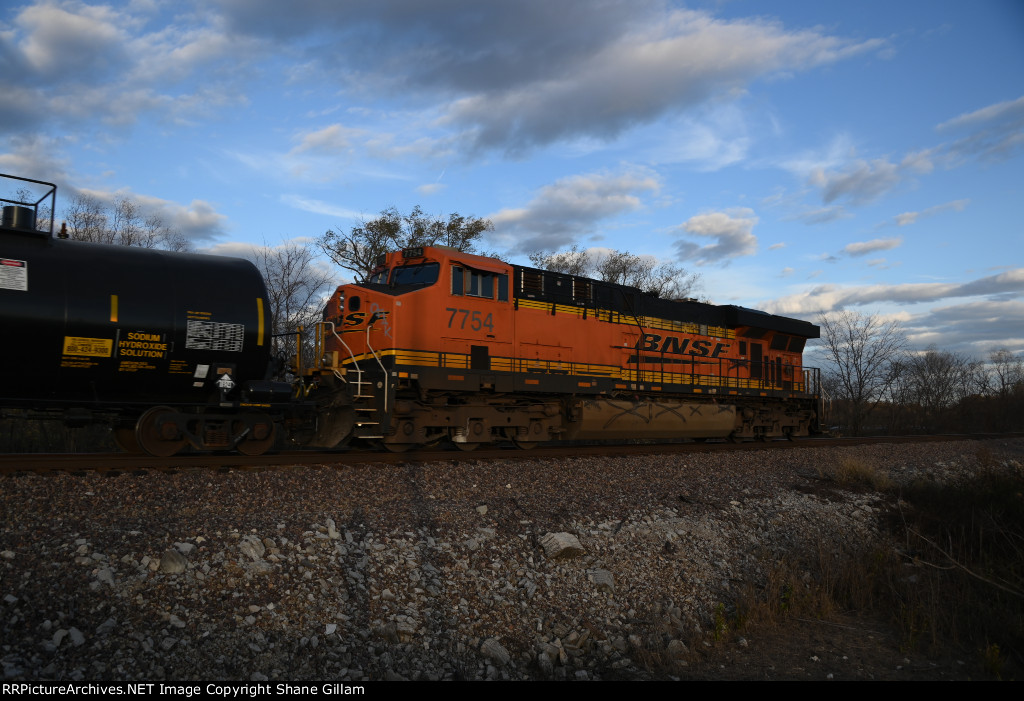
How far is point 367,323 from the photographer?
11.3 metres

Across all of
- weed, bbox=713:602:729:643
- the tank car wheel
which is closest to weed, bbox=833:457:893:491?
weed, bbox=713:602:729:643

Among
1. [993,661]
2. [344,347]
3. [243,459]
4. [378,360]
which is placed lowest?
[993,661]

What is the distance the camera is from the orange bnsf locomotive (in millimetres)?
11086

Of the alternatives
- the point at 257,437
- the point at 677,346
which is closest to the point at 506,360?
the point at 257,437

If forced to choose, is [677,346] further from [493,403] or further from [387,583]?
[387,583]

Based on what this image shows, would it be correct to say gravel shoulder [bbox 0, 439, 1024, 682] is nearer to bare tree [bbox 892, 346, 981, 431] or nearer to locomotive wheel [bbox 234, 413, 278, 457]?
locomotive wheel [bbox 234, 413, 278, 457]

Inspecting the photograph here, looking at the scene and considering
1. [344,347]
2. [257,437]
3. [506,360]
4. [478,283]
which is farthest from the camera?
[506,360]

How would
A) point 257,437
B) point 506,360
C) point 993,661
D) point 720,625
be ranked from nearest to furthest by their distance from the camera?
point 993,661 → point 720,625 → point 257,437 → point 506,360

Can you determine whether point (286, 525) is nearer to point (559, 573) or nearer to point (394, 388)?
point (559, 573)

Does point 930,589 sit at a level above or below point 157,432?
below

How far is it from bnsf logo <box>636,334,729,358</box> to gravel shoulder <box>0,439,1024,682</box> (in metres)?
6.89

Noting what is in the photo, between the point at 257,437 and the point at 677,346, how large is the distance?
10.8 m

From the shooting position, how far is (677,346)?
16547mm

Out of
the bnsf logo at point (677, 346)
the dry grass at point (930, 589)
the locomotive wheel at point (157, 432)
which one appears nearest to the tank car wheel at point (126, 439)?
the locomotive wheel at point (157, 432)
